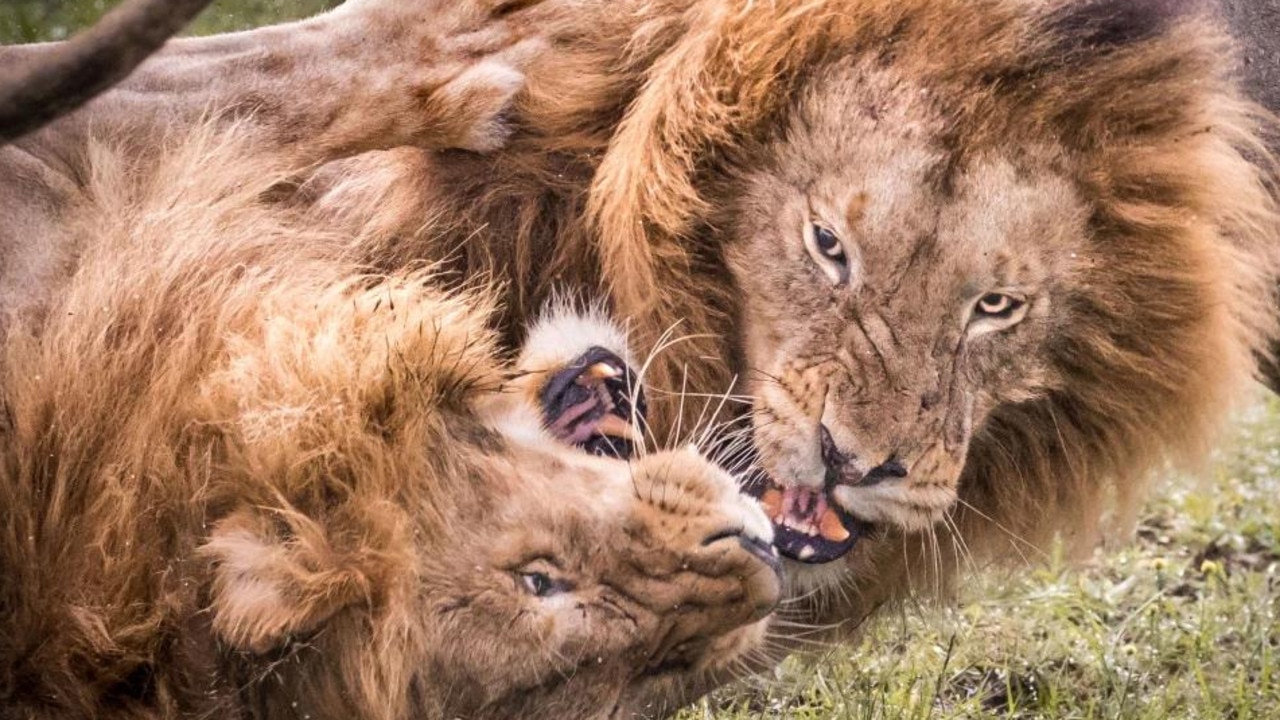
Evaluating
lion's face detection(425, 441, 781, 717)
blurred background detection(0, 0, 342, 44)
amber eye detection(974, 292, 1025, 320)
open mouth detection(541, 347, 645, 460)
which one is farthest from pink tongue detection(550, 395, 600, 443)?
blurred background detection(0, 0, 342, 44)

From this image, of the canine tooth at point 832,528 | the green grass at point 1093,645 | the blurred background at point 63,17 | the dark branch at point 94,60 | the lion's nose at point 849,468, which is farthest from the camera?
the blurred background at point 63,17

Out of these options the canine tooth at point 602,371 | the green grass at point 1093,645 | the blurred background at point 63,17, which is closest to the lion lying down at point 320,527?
the canine tooth at point 602,371

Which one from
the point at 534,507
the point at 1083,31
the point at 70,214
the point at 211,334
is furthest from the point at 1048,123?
the point at 70,214

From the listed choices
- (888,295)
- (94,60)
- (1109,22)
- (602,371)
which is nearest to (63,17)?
(602,371)

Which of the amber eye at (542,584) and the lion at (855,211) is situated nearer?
the amber eye at (542,584)

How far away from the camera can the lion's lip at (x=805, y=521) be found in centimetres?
280

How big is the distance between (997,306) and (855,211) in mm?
267

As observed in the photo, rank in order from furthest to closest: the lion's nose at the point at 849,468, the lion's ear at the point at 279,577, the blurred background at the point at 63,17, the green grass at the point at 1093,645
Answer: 1. the blurred background at the point at 63,17
2. the green grass at the point at 1093,645
3. the lion's nose at the point at 849,468
4. the lion's ear at the point at 279,577

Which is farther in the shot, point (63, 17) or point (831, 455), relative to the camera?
point (63, 17)

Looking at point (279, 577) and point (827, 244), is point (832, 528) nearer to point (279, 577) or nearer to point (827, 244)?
point (827, 244)

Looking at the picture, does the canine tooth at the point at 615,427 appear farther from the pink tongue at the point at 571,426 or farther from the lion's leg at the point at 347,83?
the lion's leg at the point at 347,83

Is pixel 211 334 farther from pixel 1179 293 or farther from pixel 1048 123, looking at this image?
pixel 1179 293

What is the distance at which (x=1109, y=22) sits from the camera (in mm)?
2793

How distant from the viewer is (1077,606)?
4250mm
